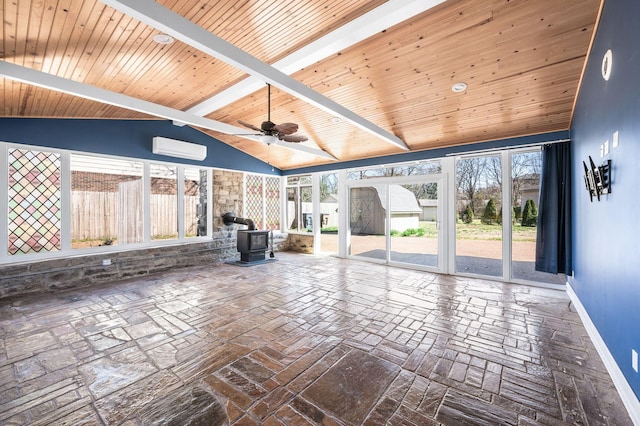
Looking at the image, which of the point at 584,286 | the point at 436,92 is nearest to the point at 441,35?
the point at 436,92

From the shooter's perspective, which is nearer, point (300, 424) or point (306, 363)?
point (300, 424)

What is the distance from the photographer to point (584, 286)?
3.12 metres

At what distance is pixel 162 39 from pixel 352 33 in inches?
74.1

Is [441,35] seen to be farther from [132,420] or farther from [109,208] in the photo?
[109,208]

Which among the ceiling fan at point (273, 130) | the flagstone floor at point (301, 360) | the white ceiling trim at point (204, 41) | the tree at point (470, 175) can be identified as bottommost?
the flagstone floor at point (301, 360)

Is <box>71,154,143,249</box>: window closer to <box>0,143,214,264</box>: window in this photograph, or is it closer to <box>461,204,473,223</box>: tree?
<box>0,143,214,264</box>: window

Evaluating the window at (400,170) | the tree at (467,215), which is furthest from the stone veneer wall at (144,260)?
the tree at (467,215)

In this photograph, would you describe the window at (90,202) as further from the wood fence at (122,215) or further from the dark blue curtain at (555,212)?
the dark blue curtain at (555,212)

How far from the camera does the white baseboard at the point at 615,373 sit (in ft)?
5.51

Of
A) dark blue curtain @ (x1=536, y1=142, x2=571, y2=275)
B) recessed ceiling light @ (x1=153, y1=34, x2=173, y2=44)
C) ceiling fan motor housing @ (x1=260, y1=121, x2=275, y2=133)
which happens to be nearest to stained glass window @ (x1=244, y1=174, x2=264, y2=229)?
ceiling fan motor housing @ (x1=260, y1=121, x2=275, y2=133)

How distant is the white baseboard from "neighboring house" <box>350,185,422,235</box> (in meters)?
3.23

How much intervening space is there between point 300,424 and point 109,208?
536cm

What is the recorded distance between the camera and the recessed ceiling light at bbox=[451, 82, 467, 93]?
11.6 feet

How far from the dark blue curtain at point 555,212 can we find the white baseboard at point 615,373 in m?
1.14
